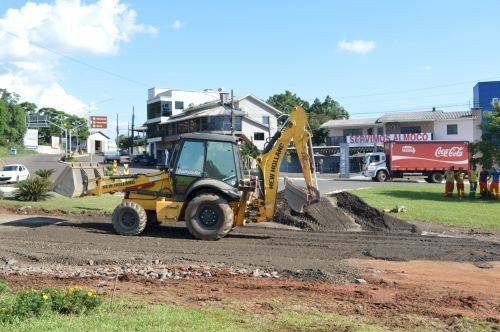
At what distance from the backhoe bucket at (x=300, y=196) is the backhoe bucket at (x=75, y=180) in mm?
5397

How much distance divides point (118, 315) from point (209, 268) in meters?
4.20

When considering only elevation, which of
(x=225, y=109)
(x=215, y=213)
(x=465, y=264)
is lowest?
(x=465, y=264)

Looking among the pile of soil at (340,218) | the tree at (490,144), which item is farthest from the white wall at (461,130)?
the pile of soil at (340,218)

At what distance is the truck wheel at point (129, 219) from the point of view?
50.0 ft

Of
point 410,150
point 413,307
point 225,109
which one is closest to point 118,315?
point 413,307

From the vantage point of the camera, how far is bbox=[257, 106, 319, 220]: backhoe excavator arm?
15.0 meters

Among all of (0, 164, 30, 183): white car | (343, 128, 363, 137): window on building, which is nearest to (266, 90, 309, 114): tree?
(343, 128, 363, 137): window on building

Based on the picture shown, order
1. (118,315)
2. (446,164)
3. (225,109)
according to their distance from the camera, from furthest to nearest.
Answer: (225,109) → (446,164) → (118,315)

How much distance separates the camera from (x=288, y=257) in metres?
12.9

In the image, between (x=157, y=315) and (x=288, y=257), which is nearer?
(x=157, y=315)

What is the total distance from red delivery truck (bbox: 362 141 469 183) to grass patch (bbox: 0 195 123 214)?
27.9 m

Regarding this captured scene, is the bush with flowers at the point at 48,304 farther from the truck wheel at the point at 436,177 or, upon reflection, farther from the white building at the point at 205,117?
the white building at the point at 205,117

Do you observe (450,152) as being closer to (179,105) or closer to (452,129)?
(452,129)

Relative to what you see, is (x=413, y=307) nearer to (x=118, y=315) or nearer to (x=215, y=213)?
(x=118, y=315)
